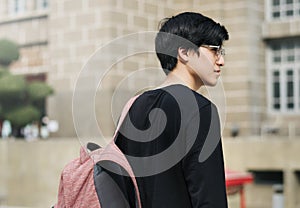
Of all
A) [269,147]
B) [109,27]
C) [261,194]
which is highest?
[109,27]

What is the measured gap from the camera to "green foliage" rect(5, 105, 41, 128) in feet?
61.8

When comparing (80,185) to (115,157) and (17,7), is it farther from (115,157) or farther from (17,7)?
(17,7)

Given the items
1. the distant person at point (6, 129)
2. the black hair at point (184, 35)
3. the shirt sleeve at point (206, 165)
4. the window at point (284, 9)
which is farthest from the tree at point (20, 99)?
the shirt sleeve at point (206, 165)

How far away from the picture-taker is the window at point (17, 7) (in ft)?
68.3

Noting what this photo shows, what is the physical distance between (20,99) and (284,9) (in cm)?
764

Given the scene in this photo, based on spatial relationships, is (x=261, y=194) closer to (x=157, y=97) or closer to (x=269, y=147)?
(x=269, y=147)

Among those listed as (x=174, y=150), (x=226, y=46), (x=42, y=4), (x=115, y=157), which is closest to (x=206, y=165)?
(x=174, y=150)

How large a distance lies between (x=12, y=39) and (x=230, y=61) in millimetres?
6337

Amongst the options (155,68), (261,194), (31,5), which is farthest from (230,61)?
(155,68)

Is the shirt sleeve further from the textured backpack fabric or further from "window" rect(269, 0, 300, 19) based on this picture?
"window" rect(269, 0, 300, 19)

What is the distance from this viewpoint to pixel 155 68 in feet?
8.35

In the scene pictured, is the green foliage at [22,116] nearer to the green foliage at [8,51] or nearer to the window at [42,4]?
the green foliage at [8,51]

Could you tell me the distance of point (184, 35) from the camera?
239 centimetres

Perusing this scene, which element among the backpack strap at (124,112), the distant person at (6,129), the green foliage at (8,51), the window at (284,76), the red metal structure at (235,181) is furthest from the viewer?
the green foliage at (8,51)
